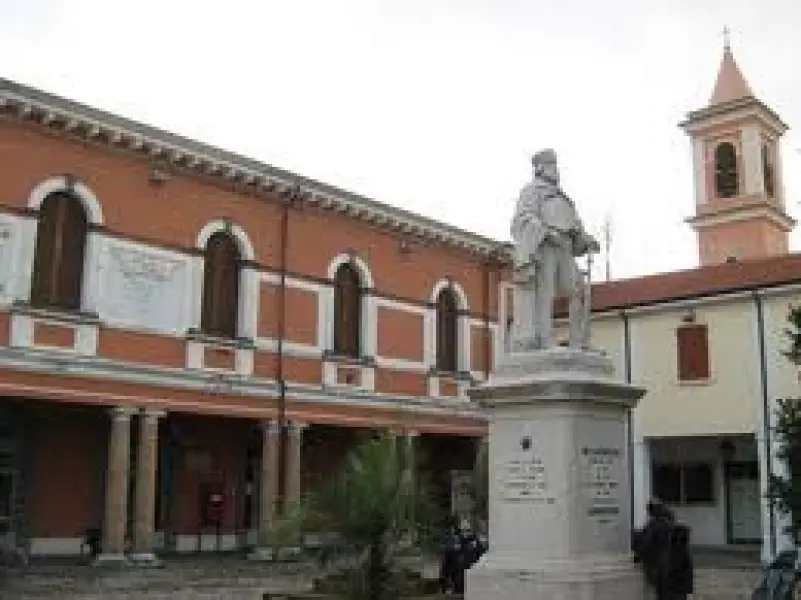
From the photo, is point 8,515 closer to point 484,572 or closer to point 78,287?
point 78,287

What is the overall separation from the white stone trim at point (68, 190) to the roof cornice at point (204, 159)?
95 cm

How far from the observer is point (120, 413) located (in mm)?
20000

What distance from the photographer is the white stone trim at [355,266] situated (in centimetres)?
2488

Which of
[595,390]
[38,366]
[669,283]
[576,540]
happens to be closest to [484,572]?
[576,540]

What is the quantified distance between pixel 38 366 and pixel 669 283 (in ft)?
56.6

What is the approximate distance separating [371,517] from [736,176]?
33806 mm

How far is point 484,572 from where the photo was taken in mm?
10000

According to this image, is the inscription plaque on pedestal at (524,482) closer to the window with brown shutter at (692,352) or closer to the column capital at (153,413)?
the column capital at (153,413)

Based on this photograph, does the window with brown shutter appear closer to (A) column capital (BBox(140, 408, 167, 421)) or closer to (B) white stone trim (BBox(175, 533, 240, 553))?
(B) white stone trim (BBox(175, 533, 240, 553))

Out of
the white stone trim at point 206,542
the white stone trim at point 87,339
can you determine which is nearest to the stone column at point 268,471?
the white stone trim at point 206,542

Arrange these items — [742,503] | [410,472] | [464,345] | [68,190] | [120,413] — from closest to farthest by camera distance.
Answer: [410,472]
[68,190]
[120,413]
[464,345]
[742,503]


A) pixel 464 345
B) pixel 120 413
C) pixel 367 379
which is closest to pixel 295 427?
pixel 367 379

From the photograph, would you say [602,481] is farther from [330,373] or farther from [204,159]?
[330,373]

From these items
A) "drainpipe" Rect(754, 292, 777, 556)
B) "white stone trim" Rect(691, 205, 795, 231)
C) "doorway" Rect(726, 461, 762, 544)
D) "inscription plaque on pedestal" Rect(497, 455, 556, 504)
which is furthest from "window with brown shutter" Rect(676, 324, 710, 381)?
"white stone trim" Rect(691, 205, 795, 231)
